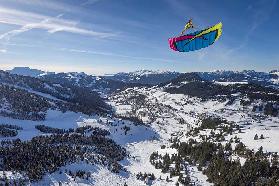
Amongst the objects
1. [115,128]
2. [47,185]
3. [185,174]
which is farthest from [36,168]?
[115,128]

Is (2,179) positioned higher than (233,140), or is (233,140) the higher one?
(233,140)

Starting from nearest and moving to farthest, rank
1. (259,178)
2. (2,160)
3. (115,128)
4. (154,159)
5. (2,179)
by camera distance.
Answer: (259,178) < (2,179) < (2,160) < (154,159) < (115,128)

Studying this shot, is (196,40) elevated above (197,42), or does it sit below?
above

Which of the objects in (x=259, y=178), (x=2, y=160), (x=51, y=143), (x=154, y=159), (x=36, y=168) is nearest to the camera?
(x=259, y=178)

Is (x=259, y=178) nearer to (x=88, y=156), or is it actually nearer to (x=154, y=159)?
(x=154, y=159)
